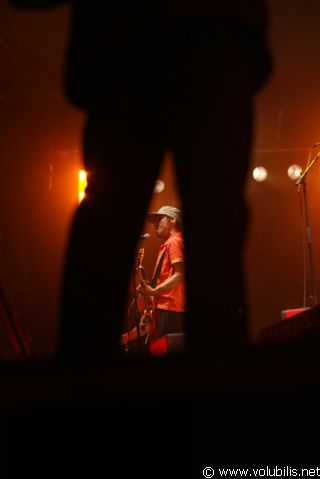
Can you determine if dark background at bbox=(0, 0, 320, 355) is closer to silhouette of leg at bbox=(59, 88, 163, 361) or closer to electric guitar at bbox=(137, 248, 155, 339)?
electric guitar at bbox=(137, 248, 155, 339)

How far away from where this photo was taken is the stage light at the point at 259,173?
5871 mm

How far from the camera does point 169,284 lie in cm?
369

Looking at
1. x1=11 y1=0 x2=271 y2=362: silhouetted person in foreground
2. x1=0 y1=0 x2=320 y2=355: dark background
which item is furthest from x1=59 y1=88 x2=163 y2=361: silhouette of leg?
x1=0 y1=0 x2=320 y2=355: dark background

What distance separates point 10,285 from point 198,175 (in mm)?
4746

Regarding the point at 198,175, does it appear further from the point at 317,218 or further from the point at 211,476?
the point at 317,218

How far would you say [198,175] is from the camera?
688 millimetres

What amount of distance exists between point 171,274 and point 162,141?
10.3 feet

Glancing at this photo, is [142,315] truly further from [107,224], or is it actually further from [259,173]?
[107,224]

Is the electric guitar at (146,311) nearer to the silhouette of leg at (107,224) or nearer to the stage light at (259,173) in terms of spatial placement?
the stage light at (259,173)

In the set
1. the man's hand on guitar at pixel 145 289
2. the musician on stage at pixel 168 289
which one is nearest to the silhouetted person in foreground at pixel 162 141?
the musician on stage at pixel 168 289

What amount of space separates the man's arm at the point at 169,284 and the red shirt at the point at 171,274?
38 millimetres

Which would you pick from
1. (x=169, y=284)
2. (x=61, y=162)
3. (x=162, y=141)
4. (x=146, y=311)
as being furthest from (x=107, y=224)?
(x=61, y=162)

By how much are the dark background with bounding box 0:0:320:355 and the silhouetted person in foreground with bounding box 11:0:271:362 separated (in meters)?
3.85

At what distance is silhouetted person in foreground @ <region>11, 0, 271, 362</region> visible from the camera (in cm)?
64
